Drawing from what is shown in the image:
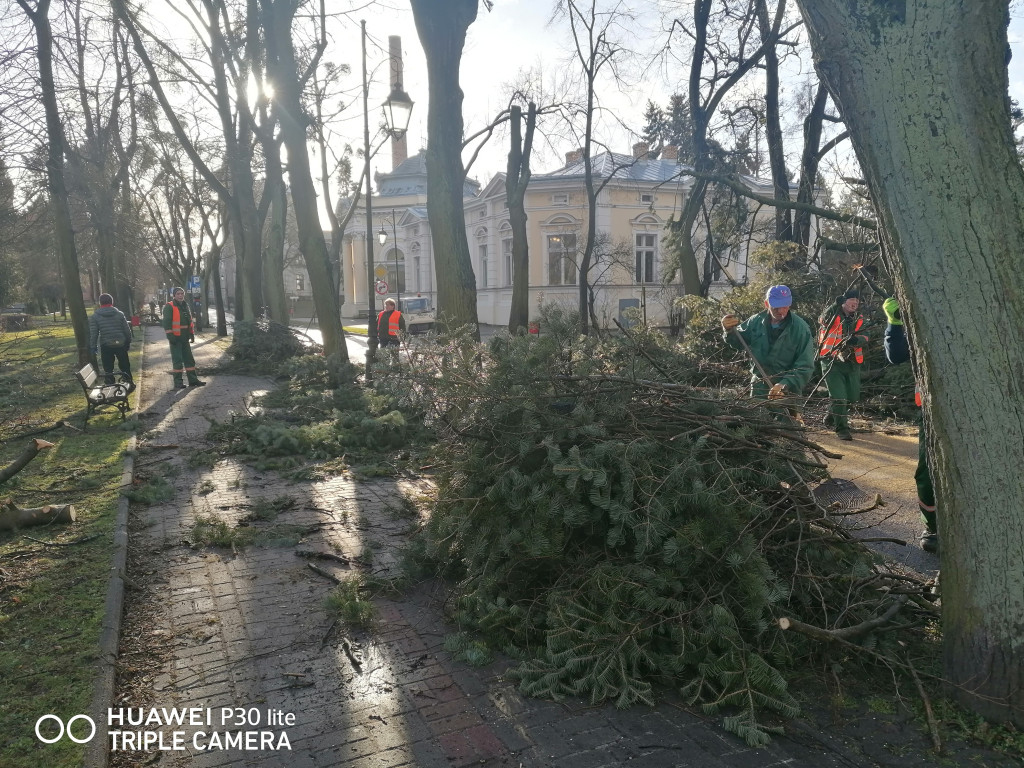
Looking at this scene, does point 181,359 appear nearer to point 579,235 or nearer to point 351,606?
point 351,606

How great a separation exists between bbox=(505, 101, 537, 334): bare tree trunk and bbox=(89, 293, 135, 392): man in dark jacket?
919 centimetres

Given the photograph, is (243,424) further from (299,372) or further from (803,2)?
(803,2)

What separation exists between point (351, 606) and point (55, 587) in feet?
6.76

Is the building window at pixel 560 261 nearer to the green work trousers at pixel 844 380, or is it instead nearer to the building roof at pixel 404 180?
the building roof at pixel 404 180

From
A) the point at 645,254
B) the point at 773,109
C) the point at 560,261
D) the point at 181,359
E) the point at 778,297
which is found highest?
the point at 773,109

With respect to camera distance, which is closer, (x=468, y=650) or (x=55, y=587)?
(x=468, y=650)

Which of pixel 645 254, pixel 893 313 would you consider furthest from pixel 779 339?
pixel 645 254

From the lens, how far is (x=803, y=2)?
3447mm

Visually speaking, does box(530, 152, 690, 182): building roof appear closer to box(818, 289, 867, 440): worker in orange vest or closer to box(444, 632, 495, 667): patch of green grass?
box(818, 289, 867, 440): worker in orange vest

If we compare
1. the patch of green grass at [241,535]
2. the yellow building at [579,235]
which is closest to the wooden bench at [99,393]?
the patch of green grass at [241,535]

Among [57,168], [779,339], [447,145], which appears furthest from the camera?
[57,168]

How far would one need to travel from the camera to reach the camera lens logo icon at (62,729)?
11.0ft

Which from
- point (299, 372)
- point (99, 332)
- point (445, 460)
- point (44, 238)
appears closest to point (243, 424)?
point (299, 372)

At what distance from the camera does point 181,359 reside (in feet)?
51.9
